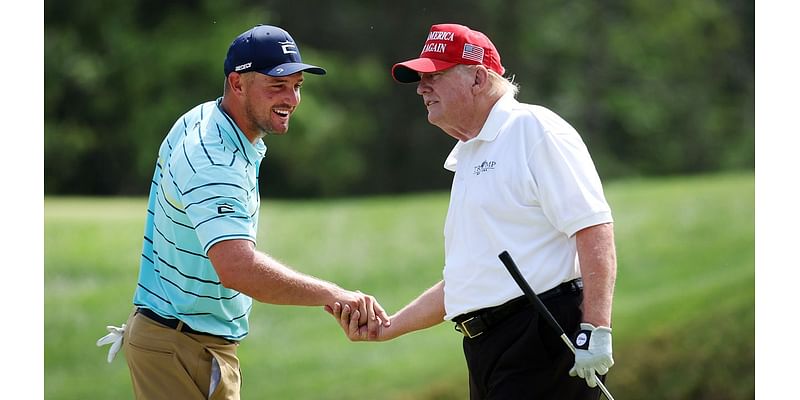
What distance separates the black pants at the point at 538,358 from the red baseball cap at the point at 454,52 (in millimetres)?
1000

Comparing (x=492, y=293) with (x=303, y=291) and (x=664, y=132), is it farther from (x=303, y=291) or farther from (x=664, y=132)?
(x=664, y=132)

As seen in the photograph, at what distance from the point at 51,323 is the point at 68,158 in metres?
9.32

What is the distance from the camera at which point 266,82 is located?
4.12m

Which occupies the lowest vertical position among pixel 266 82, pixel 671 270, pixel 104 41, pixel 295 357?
pixel 295 357

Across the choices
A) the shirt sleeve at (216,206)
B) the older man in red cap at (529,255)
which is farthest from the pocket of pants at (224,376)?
the older man in red cap at (529,255)

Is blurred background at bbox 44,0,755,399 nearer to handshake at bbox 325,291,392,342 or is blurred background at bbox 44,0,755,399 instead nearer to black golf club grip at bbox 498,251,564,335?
handshake at bbox 325,291,392,342

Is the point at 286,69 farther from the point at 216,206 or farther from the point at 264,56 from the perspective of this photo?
the point at 216,206

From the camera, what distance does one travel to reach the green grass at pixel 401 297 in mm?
9539

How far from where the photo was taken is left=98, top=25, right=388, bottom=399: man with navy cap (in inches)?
151

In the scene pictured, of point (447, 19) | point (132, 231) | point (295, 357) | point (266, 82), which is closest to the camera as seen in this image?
point (266, 82)

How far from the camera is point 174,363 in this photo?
13.2ft

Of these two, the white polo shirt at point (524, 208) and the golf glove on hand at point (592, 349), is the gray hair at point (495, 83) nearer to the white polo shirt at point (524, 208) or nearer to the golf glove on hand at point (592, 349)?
the white polo shirt at point (524, 208)

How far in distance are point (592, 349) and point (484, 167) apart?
0.78 meters

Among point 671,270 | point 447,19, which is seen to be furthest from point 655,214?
point 447,19
